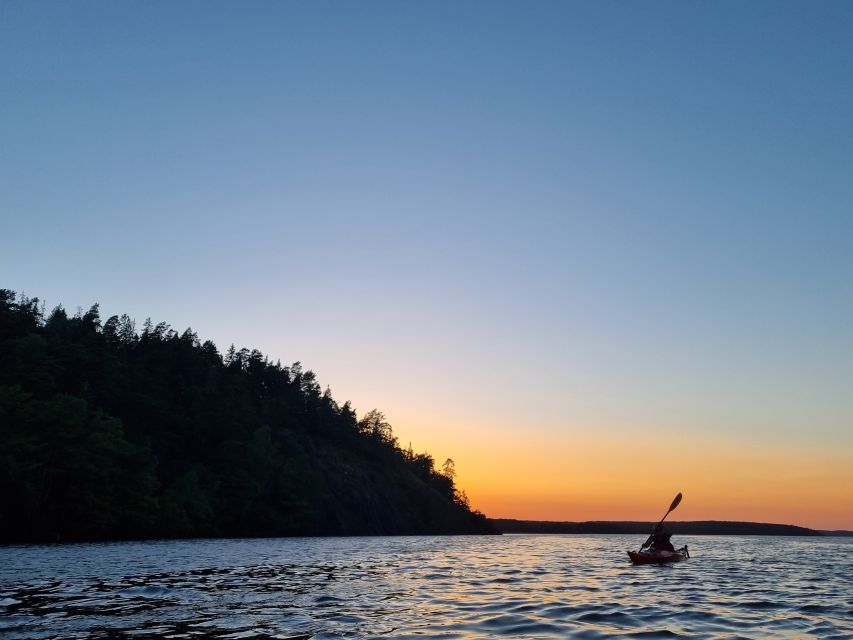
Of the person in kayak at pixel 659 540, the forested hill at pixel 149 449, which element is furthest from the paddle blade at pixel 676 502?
the forested hill at pixel 149 449

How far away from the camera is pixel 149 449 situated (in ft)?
330

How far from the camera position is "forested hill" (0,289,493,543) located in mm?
82625

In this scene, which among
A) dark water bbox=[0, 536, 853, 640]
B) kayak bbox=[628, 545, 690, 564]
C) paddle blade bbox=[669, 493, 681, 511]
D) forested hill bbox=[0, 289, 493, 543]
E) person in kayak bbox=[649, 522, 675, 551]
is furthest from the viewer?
forested hill bbox=[0, 289, 493, 543]

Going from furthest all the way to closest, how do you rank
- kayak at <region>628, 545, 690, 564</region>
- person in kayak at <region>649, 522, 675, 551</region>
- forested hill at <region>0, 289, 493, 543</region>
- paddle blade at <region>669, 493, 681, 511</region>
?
forested hill at <region>0, 289, 493, 543</region> → paddle blade at <region>669, 493, 681, 511</region> → person in kayak at <region>649, 522, 675, 551</region> → kayak at <region>628, 545, 690, 564</region>

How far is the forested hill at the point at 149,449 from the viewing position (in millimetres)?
82625

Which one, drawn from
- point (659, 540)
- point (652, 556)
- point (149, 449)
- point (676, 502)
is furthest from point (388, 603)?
point (149, 449)

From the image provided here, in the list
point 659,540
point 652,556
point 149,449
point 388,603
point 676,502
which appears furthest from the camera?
point 149,449

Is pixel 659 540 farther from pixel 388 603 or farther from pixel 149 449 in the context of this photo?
pixel 149 449

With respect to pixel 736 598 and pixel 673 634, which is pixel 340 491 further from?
pixel 673 634

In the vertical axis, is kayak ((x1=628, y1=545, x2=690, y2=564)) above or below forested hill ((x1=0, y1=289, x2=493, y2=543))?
below

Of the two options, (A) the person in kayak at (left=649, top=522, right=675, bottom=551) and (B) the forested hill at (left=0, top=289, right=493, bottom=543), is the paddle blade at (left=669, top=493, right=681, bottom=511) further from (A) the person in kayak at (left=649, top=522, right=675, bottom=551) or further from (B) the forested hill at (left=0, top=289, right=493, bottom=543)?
(B) the forested hill at (left=0, top=289, right=493, bottom=543)

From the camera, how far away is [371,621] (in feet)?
74.1

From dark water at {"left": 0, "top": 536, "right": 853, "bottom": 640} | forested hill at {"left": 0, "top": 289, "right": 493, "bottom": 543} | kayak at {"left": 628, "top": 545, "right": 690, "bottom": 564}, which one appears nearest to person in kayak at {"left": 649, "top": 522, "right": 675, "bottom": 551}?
kayak at {"left": 628, "top": 545, "right": 690, "bottom": 564}

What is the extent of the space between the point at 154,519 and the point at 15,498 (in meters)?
22.7
